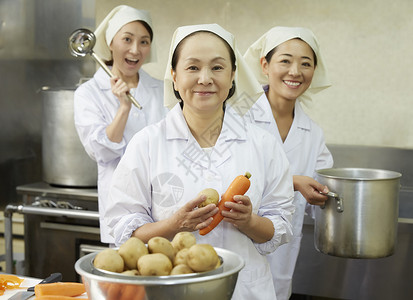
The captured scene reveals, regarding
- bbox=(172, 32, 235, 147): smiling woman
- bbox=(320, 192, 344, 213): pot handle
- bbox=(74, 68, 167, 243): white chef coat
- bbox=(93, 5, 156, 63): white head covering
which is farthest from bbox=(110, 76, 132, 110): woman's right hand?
bbox=(320, 192, 344, 213): pot handle

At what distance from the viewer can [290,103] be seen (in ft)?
7.86

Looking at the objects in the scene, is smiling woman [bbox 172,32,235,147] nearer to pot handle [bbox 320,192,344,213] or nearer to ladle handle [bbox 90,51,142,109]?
pot handle [bbox 320,192,344,213]

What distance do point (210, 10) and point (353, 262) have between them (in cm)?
160

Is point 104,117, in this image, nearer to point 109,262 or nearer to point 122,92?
point 122,92

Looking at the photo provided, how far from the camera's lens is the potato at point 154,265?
41.0 inches

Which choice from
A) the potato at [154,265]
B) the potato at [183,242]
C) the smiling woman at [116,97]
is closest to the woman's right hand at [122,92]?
the smiling woman at [116,97]

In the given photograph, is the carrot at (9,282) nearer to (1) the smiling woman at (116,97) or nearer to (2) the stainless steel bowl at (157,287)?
(2) the stainless steel bowl at (157,287)

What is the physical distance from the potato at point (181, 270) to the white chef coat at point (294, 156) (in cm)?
129

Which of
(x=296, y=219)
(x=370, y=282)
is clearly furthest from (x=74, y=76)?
(x=370, y=282)

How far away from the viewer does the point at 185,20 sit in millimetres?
3375

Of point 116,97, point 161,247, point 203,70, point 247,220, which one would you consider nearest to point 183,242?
point 161,247

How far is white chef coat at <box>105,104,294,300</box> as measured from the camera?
165 centimetres

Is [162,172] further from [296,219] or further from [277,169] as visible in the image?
[296,219]

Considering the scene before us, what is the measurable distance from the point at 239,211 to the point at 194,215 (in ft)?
0.43
